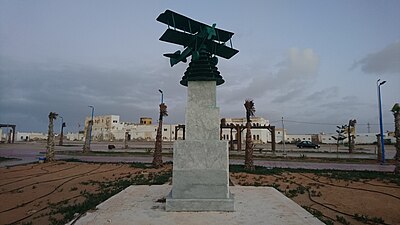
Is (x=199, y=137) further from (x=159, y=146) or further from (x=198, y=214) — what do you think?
(x=159, y=146)

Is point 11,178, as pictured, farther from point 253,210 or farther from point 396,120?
point 396,120

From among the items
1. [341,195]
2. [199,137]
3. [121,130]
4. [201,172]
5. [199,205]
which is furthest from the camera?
[121,130]

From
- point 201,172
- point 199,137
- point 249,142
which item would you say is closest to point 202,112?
point 199,137

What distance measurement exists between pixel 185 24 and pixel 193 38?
33 centimetres

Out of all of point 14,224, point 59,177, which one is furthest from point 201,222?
point 59,177

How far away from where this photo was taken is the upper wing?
5.62 metres

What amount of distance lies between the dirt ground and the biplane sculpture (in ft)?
12.6

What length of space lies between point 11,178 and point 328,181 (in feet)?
43.6

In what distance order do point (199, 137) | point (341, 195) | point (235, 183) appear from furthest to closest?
point (235, 183), point (341, 195), point (199, 137)

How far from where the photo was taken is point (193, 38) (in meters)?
6.01

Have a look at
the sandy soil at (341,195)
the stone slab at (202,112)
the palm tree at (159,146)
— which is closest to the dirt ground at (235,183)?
the sandy soil at (341,195)

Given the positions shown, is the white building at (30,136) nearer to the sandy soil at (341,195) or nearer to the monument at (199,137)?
the sandy soil at (341,195)

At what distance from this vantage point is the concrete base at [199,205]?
4.98 metres

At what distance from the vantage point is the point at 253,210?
16.6 feet
